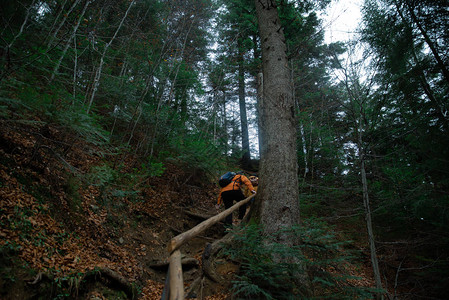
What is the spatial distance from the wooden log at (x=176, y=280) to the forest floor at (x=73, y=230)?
1.75 metres

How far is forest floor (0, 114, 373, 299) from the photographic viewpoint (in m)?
2.93

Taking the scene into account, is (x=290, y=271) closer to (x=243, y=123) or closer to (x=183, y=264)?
(x=183, y=264)

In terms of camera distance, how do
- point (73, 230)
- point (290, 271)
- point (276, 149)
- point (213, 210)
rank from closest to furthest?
1. point (290, 271)
2. point (73, 230)
3. point (276, 149)
4. point (213, 210)

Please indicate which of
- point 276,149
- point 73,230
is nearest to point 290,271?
point 276,149

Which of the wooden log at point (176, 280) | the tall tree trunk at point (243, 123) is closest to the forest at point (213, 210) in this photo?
the wooden log at point (176, 280)

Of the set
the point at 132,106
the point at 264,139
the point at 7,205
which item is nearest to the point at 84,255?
the point at 7,205

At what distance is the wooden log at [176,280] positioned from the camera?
A: 1828 millimetres

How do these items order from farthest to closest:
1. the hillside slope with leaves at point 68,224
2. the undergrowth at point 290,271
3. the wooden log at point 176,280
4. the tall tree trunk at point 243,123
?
the tall tree trunk at point 243,123 → the hillside slope with leaves at point 68,224 → the undergrowth at point 290,271 → the wooden log at point 176,280

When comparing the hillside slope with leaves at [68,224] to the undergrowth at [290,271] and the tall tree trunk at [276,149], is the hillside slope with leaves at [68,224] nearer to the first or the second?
the undergrowth at [290,271]

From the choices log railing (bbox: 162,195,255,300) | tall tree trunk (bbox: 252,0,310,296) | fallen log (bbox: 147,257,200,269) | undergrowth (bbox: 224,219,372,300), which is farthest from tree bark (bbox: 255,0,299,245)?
fallen log (bbox: 147,257,200,269)

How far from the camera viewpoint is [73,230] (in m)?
4.14

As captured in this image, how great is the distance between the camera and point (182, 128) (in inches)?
346

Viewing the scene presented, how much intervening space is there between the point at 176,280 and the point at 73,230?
3.34m

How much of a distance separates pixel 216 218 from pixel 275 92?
115 inches
